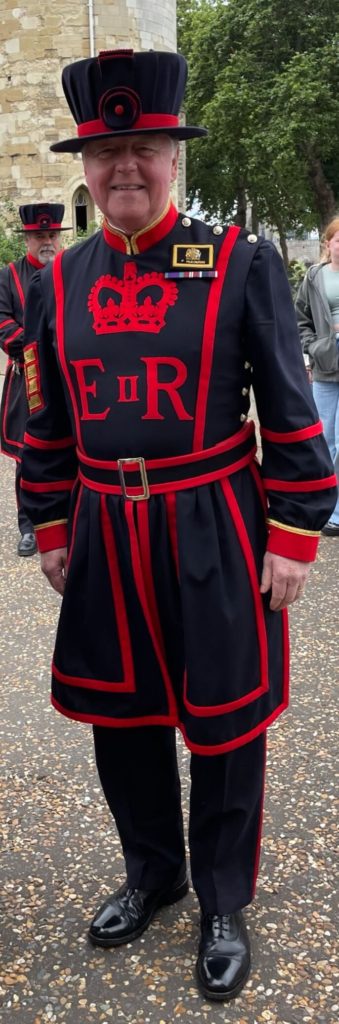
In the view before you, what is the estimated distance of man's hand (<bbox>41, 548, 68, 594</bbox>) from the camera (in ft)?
7.83

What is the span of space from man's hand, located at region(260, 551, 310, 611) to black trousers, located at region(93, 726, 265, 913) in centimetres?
38

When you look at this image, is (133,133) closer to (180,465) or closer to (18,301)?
(180,465)

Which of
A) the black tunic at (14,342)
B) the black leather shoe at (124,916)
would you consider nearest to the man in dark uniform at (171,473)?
the black leather shoe at (124,916)

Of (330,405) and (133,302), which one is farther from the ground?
(133,302)

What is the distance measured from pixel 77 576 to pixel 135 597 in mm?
166

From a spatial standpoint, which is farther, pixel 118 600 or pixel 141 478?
pixel 118 600

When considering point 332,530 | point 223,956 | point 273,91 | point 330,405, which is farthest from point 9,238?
point 223,956

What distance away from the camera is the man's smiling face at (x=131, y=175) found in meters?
1.95

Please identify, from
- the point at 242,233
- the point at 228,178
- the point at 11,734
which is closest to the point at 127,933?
the point at 11,734

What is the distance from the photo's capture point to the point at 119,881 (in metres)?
2.78

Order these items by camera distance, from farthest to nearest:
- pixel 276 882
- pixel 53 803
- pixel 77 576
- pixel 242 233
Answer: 1. pixel 53 803
2. pixel 276 882
3. pixel 77 576
4. pixel 242 233

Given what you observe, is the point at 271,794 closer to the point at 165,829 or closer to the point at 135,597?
the point at 165,829

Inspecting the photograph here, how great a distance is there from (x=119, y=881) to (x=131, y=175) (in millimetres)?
1947

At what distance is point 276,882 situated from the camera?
2740 mm
